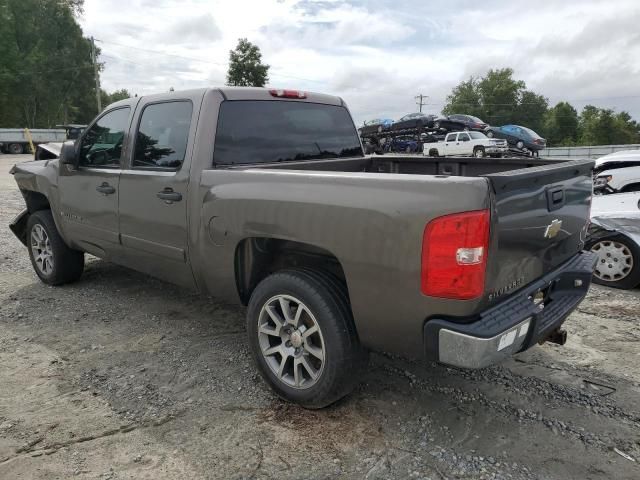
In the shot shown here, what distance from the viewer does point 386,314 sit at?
2461 millimetres

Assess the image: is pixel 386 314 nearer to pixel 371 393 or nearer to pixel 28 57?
pixel 371 393

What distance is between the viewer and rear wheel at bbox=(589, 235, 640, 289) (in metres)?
5.12

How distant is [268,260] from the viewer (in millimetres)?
3221

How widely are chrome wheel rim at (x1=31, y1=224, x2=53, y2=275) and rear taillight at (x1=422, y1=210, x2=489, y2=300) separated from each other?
14.4 ft

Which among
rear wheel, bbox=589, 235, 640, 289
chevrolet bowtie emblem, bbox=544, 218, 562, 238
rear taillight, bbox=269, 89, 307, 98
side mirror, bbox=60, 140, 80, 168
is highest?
rear taillight, bbox=269, 89, 307, 98

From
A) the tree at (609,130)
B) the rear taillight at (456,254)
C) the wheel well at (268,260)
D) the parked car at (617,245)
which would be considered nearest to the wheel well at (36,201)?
the wheel well at (268,260)

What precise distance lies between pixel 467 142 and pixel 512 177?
2730 cm

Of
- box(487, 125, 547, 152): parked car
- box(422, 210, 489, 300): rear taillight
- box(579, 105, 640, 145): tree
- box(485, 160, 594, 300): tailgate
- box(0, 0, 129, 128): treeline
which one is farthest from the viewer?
box(579, 105, 640, 145): tree

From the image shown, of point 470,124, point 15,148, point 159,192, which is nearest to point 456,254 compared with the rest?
point 159,192

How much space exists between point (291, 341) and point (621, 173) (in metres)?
7.12

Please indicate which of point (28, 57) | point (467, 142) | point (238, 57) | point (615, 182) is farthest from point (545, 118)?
point (615, 182)

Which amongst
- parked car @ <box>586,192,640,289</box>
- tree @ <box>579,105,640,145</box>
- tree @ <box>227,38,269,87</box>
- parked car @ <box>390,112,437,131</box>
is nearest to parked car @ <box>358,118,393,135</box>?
parked car @ <box>390,112,437,131</box>

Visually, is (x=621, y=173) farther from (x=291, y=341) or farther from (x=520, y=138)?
(x=520, y=138)

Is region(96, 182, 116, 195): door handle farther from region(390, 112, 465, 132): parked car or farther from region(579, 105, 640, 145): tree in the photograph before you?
region(579, 105, 640, 145): tree
